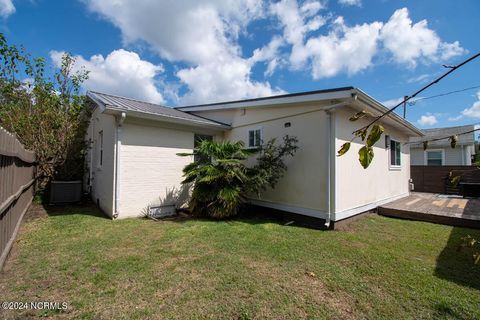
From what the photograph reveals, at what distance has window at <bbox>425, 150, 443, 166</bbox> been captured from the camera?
1489 cm

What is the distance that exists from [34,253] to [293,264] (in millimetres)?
4239

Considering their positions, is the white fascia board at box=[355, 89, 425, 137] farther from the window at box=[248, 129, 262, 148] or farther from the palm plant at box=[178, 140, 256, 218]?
the palm plant at box=[178, 140, 256, 218]

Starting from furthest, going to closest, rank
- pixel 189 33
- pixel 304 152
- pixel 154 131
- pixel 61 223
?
pixel 189 33, pixel 154 131, pixel 304 152, pixel 61 223

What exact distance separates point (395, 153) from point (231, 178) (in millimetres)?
7193

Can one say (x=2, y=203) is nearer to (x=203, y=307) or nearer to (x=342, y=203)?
(x=203, y=307)

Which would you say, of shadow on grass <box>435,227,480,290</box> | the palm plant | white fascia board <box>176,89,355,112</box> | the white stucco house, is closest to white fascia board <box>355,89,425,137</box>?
the white stucco house

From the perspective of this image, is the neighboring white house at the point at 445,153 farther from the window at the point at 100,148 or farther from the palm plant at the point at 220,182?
the window at the point at 100,148

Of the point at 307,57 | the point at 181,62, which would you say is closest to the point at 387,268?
the point at 307,57

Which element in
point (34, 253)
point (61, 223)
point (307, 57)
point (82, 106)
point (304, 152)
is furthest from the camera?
point (82, 106)

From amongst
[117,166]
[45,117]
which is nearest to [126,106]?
[117,166]

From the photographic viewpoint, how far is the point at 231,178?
6445 mm

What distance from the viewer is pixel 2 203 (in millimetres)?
3221

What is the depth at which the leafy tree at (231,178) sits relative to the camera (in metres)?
6.30

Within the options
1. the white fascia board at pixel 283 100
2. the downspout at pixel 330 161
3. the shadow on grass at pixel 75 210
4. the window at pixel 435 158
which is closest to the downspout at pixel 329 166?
the downspout at pixel 330 161
